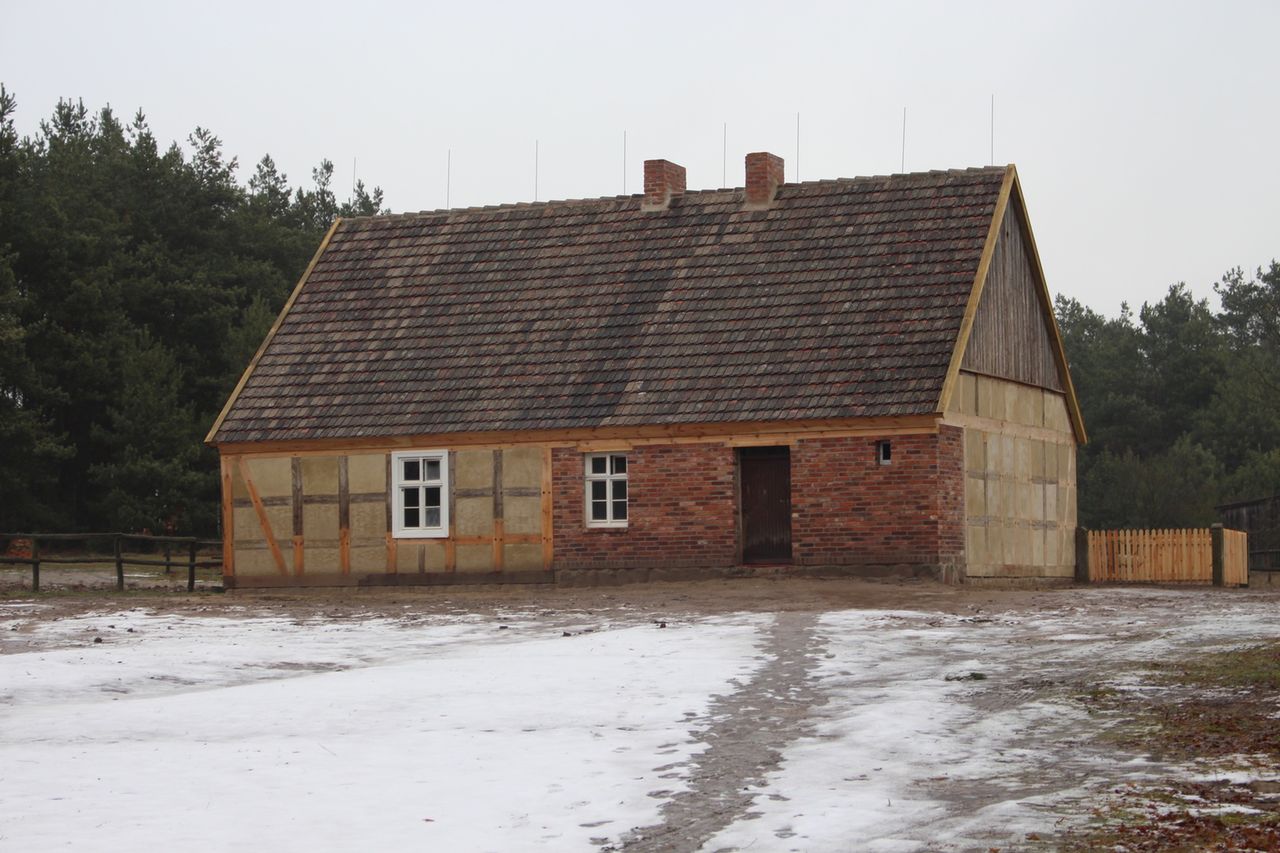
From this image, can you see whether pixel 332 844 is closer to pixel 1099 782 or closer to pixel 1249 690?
pixel 1099 782

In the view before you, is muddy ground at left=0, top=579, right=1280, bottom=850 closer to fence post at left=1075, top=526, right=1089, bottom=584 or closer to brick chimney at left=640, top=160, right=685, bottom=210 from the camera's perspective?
fence post at left=1075, top=526, right=1089, bottom=584

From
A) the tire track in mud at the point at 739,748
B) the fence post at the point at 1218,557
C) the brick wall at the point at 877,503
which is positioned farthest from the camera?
the fence post at the point at 1218,557

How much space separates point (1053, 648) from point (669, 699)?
4.68 meters

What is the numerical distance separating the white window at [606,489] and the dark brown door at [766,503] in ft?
6.64

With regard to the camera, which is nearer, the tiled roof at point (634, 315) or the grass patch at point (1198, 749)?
the grass patch at point (1198, 749)

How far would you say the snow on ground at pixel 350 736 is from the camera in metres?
10.3

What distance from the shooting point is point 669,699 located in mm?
14477

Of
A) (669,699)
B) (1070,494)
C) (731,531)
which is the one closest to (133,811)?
(669,699)

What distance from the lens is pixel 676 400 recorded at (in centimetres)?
2845

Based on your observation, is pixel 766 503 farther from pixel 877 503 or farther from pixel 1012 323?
pixel 1012 323

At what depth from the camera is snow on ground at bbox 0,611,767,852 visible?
10.3 metres

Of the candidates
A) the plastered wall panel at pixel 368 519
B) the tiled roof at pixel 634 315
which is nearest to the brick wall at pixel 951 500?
the tiled roof at pixel 634 315

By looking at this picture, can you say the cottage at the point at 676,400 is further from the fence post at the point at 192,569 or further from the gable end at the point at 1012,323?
the fence post at the point at 192,569

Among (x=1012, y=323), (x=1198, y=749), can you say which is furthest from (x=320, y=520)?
(x=1198, y=749)
